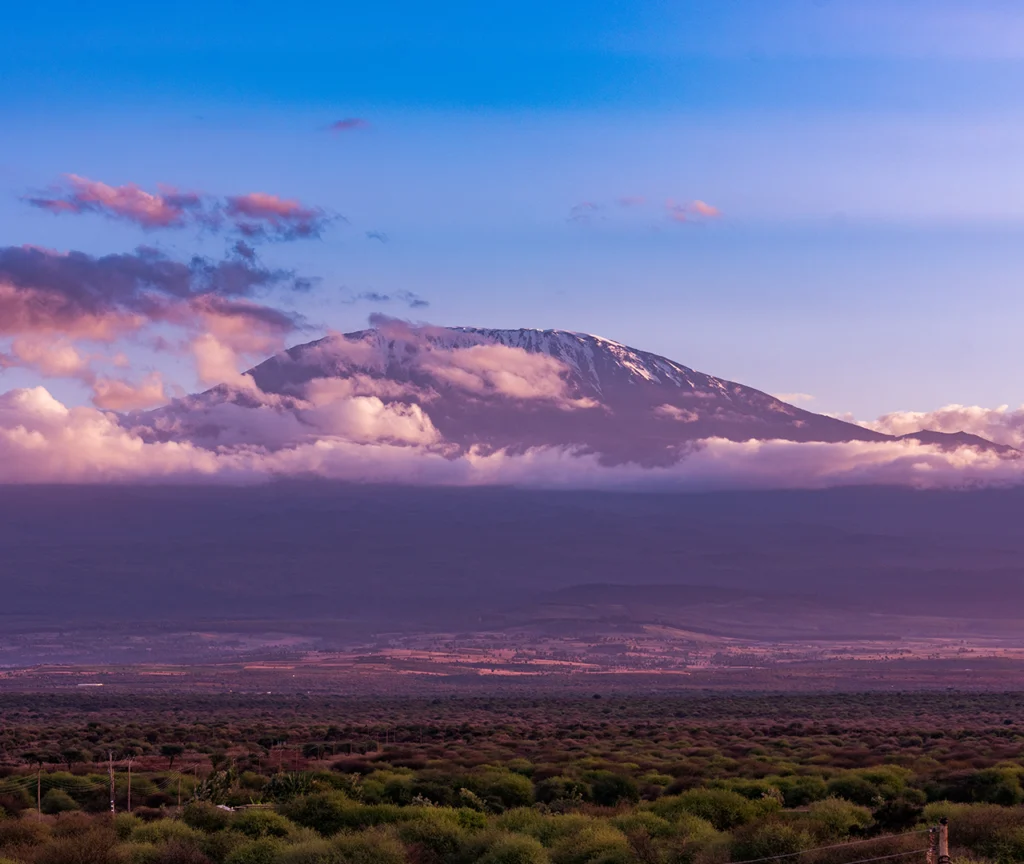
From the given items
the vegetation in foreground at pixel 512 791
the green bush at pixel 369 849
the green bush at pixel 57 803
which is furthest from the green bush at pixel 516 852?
the green bush at pixel 57 803

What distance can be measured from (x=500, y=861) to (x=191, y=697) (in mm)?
76510

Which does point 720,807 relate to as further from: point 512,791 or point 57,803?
point 57,803

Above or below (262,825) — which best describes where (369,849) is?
above

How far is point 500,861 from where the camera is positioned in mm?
22547

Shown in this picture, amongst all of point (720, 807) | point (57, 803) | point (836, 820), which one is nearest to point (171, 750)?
point (57, 803)

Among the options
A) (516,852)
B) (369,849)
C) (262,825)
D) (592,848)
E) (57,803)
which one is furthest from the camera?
(57,803)

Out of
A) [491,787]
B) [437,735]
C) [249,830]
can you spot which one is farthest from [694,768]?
[437,735]

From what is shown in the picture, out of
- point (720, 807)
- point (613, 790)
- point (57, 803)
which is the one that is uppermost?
point (720, 807)

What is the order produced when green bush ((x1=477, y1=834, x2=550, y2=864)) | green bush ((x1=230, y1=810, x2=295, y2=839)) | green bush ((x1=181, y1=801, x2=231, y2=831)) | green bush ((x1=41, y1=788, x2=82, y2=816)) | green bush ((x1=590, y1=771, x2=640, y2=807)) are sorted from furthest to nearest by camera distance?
green bush ((x1=41, y1=788, x2=82, y2=816)) < green bush ((x1=590, y1=771, x2=640, y2=807)) < green bush ((x1=181, y1=801, x2=231, y2=831)) < green bush ((x1=230, y1=810, x2=295, y2=839)) < green bush ((x1=477, y1=834, x2=550, y2=864))

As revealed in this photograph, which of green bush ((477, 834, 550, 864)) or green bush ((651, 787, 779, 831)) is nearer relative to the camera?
green bush ((477, 834, 550, 864))

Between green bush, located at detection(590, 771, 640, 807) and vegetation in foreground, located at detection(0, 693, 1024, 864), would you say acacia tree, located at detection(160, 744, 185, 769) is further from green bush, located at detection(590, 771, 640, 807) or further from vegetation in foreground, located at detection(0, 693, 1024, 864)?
green bush, located at detection(590, 771, 640, 807)

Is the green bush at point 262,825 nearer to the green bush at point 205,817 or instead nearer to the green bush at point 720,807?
the green bush at point 205,817

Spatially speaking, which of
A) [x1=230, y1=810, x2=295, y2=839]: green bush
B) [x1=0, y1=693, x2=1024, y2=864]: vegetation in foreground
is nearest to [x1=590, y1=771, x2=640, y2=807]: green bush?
[x1=0, y1=693, x2=1024, y2=864]: vegetation in foreground

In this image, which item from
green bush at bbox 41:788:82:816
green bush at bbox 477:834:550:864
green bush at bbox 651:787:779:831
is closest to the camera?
green bush at bbox 477:834:550:864
